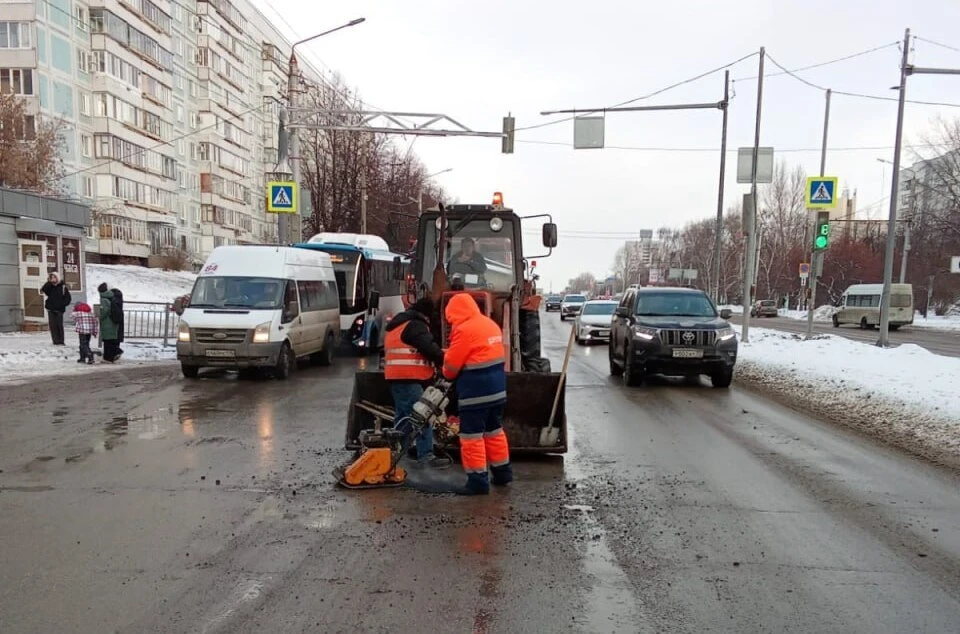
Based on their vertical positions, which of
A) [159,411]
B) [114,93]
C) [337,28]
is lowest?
[159,411]

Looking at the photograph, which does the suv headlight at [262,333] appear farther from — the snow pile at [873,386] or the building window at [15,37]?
the building window at [15,37]

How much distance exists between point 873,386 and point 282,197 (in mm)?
15761

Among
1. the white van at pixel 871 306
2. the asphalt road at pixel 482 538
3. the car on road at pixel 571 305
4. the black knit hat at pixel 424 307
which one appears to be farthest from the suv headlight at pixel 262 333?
the white van at pixel 871 306

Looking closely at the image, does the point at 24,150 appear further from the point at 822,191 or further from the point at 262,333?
the point at 822,191

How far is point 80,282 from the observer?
20969mm

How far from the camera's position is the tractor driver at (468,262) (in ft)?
31.0

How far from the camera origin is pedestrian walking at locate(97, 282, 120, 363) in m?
14.1

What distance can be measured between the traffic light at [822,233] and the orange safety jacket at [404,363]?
15.3 m

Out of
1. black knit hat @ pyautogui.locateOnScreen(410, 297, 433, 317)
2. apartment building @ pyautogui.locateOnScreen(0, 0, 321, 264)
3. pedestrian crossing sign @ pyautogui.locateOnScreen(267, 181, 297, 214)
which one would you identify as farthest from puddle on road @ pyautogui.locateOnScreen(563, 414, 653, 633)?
apartment building @ pyautogui.locateOnScreen(0, 0, 321, 264)

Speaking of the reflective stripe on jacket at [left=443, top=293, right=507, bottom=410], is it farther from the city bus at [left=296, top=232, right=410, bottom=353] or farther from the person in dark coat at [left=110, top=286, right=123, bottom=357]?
the city bus at [left=296, top=232, right=410, bottom=353]

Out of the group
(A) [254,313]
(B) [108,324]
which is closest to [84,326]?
(B) [108,324]

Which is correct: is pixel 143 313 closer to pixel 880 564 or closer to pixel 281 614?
pixel 281 614

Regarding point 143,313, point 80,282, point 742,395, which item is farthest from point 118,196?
point 742,395

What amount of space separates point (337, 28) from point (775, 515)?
63.1ft
